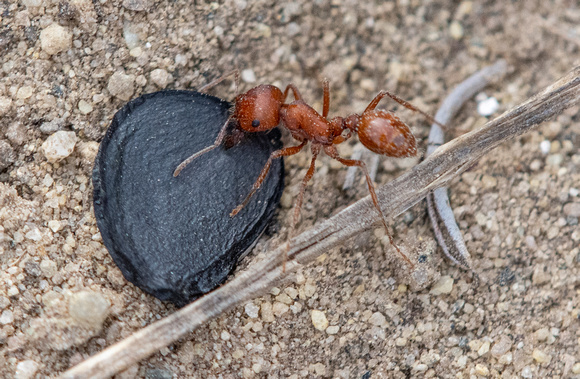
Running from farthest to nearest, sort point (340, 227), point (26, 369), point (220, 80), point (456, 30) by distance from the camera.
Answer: point (456, 30) < point (220, 80) < point (340, 227) < point (26, 369)

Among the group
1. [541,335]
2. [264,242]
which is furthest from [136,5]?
[541,335]

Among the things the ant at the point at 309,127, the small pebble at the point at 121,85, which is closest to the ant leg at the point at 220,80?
the ant at the point at 309,127

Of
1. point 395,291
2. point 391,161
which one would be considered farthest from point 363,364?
point 391,161

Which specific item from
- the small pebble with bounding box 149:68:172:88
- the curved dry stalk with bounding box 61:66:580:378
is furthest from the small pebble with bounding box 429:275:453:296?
the small pebble with bounding box 149:68:172:88

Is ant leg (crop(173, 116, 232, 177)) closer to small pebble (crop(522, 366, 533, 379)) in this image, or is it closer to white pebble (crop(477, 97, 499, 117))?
white pebble (crop(477, 97, 499, 117))

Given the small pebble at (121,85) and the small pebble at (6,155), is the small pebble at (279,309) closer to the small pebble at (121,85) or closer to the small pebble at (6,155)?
the small pebble at (121,85)

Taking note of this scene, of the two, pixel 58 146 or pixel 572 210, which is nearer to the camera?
pixel 58 146

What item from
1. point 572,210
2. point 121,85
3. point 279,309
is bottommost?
point 572,210

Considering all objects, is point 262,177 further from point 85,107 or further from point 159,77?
point 85,107
